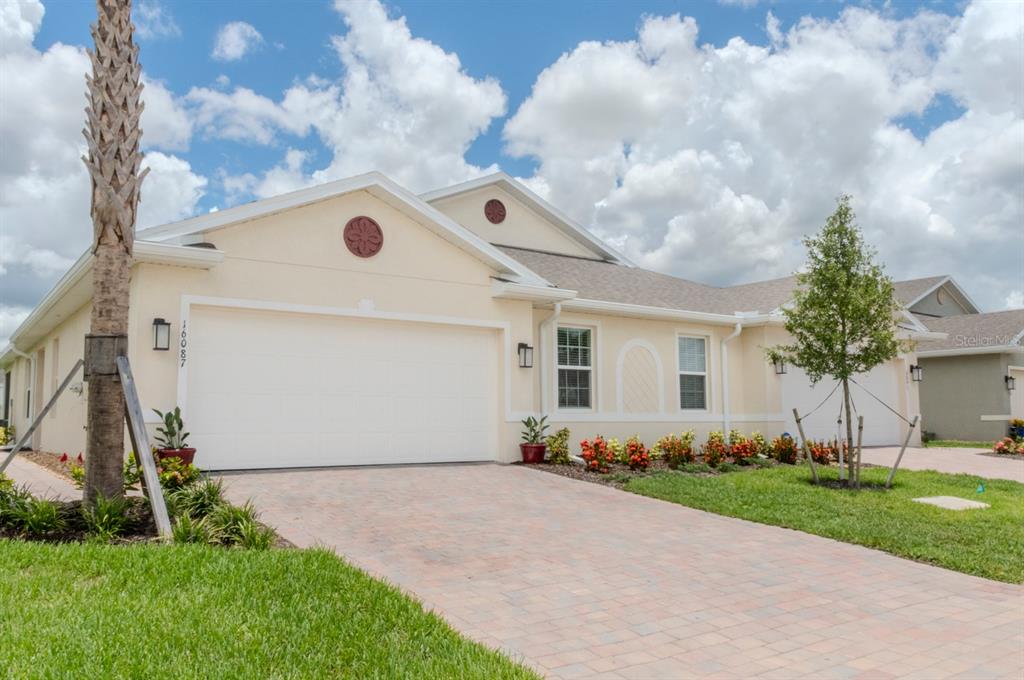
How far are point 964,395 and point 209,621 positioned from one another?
24351mm

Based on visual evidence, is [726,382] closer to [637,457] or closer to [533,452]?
[637,457]

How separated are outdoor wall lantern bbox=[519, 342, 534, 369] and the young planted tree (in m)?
4.55

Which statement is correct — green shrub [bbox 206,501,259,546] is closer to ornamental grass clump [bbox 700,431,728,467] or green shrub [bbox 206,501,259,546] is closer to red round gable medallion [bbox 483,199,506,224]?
ornamental grass clump [bbox 700,431,728,467]

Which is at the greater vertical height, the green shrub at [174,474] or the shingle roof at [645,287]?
the shingle roof at [645,287]

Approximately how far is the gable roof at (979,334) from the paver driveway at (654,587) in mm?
16633

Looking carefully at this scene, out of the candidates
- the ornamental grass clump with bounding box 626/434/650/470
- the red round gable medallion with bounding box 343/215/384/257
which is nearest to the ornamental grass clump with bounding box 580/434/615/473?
the ornamental grass clump with bounding box 626/434/650/470

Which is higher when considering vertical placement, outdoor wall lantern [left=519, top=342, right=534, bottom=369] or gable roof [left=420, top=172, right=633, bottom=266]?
gable roof [left=420, top=172, right=633, bottom=266]

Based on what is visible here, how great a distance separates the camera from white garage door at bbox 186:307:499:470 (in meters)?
10.4

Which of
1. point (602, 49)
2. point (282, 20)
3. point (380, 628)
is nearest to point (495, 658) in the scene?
point (380, 628)

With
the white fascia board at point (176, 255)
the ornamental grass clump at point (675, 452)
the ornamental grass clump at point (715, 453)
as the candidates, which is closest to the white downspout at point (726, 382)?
the ornamental grass clump at point (715, 453)

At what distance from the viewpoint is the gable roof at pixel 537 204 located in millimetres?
17094

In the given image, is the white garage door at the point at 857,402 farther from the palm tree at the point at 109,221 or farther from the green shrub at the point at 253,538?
the palm tree at the point at 109,221

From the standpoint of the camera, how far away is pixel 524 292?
12797mm

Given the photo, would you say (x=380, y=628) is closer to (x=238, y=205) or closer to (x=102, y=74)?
(x=102, y=74)
